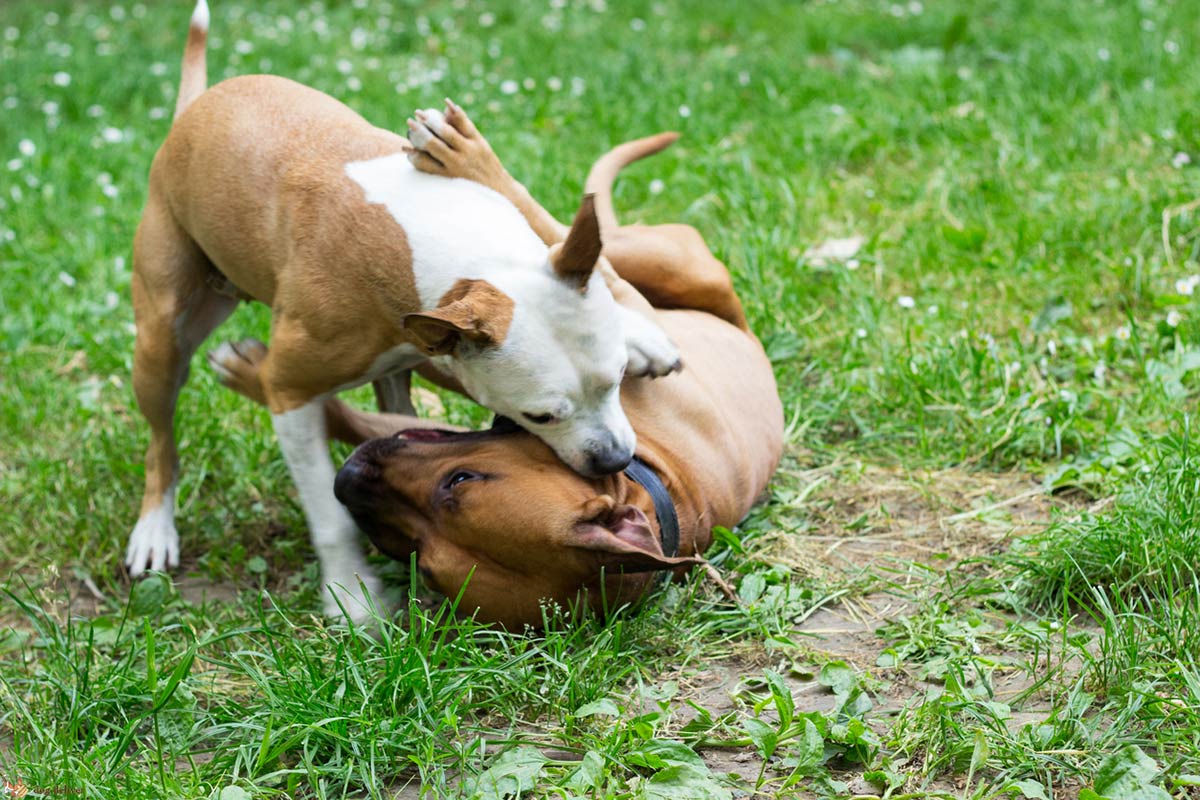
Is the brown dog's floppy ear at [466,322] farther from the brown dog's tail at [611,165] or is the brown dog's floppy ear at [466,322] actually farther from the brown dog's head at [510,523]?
the brown dog's tail at [611,165]

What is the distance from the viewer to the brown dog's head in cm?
316

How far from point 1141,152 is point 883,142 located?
116 cm

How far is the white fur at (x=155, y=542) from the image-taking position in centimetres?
410

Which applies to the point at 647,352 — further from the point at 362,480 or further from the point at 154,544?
the point at 154,544

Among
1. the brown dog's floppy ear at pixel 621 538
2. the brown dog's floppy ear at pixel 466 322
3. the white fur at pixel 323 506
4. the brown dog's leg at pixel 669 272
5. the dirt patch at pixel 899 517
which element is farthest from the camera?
the brown dog's leg at pixel 669 272

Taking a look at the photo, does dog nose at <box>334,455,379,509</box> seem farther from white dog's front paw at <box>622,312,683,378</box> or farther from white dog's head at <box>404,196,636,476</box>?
white dog's front paw at <box>622,312,683,378</box>

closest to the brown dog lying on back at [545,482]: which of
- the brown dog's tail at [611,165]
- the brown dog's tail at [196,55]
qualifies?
the brown dog's tail at [611,165]

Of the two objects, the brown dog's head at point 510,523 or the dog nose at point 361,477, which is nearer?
the brown dog's head at point 510,523

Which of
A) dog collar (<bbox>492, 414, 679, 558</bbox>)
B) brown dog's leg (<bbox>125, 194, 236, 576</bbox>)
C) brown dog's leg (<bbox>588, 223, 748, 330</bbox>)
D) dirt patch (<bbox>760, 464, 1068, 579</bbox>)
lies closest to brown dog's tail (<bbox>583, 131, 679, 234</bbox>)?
brown dog's leg (<bbox>588, 223, 748, 330</bbox>)

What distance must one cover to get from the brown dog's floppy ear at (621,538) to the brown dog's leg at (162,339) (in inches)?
62.5

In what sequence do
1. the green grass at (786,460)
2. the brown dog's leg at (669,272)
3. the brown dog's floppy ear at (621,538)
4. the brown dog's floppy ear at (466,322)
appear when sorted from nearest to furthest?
1. the green grass at (786,460)
2. the brown dog's floppy ear at (466,322)
3. the brown dog's floppy ear at (621,538)
4. the brown dog's leg at (669,272)

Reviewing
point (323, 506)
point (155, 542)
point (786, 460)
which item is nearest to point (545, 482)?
point (323, 506)

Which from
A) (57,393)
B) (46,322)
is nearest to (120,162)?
(46,322)

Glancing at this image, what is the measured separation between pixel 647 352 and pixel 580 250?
2.32ft
